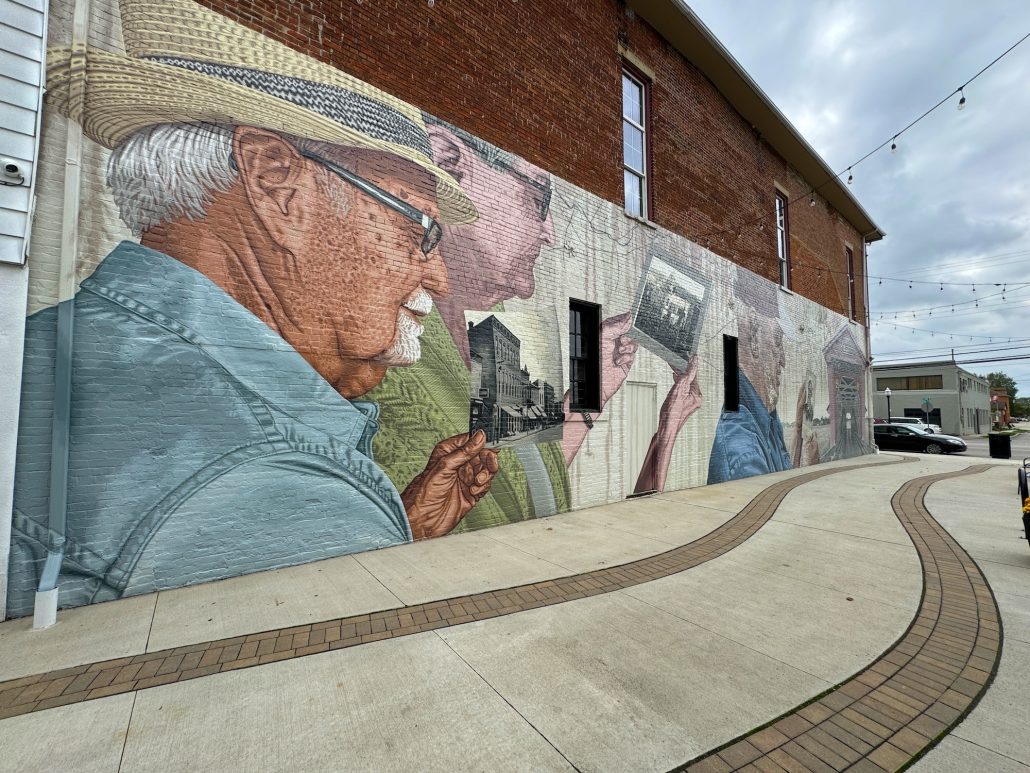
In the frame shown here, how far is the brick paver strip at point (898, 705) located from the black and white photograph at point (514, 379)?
466 cm

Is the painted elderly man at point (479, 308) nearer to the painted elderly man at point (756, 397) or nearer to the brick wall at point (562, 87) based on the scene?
the brick wall at point (562, 87)

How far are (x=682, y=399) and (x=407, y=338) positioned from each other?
6709 millimetres

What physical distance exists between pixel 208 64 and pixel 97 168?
1518 millimetres

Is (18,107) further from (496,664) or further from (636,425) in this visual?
(636,425)

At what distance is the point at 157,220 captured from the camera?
436 cm

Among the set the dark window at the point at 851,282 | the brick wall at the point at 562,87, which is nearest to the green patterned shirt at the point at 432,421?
the brick wall at the point at 562,87

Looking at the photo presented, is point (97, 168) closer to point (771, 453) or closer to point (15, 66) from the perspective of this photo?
point (15, 66)

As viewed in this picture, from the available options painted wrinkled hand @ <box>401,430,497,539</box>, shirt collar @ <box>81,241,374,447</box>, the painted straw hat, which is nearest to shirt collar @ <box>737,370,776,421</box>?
painted wrinkled hand @ <box>401,430,497,539</box>

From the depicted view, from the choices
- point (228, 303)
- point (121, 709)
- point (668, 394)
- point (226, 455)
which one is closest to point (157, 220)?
point (228, 303)

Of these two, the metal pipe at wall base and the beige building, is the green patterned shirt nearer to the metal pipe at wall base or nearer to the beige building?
the metal pipe at wall base

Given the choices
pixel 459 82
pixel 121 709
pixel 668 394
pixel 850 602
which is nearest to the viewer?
pixel 121 709

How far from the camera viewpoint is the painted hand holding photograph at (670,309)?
9.40m

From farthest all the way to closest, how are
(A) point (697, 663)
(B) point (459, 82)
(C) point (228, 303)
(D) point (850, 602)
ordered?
(B) point (459, 82) → (C) point (228, 303) → (D) point (850, 602) → (A) point (697, 663)

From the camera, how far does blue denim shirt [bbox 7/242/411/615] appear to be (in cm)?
384
